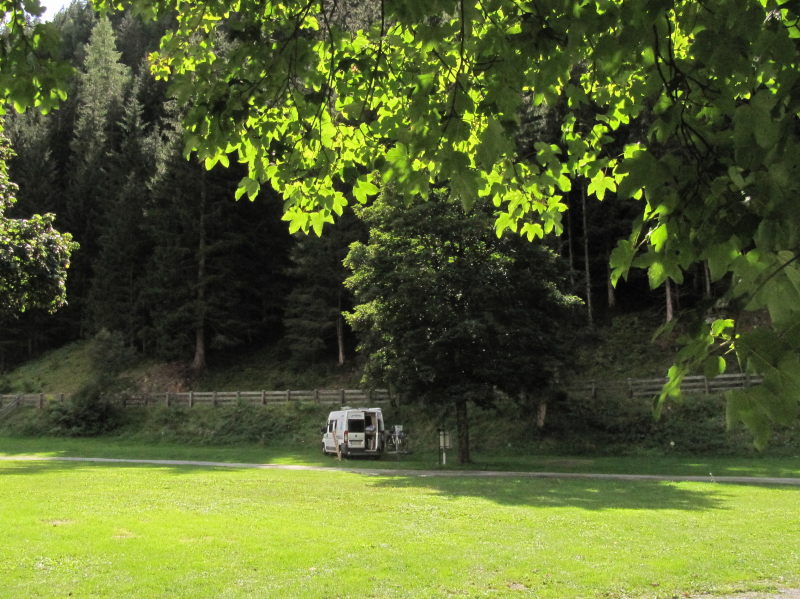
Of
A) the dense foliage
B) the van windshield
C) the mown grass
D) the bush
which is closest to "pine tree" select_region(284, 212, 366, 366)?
the mown grass

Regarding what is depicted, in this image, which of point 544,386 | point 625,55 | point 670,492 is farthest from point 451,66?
point 544,386

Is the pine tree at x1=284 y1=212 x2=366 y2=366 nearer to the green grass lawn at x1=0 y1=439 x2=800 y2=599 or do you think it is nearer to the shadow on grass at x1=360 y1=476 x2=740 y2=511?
the shadow on grass at x1=360 y1=476 x2=740 y2=511

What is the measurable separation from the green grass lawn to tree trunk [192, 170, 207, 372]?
30.0 metres

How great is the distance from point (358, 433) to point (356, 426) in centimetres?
31

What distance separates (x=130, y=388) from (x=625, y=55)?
42102mm

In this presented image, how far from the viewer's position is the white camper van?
92.3ft

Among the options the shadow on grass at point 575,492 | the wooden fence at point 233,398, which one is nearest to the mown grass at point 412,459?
the shadow on grass at point 575,492

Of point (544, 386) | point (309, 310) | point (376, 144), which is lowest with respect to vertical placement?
point (544, 386)

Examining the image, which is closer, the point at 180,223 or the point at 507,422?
the point at 507,422

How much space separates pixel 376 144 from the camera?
5.87 meters

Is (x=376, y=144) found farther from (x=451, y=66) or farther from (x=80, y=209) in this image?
(x=80, y=209)

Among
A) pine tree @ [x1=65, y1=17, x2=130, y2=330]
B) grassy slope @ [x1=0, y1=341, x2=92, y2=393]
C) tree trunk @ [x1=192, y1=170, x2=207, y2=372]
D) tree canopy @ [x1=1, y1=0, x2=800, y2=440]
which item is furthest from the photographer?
pine tree @ [x1=65, y1=17, x2=130, y2=330]

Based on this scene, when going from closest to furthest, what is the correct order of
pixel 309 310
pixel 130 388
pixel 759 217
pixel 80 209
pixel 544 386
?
1. pixel 759 217
2. pixel 544 386
3. pixel 130 388
4. pixel 309 310
5. pixel 80 209

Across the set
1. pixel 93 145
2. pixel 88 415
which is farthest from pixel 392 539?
pixel 93 145
